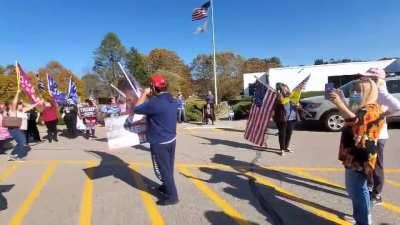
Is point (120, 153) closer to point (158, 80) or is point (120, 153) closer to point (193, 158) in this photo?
point (193, 158)

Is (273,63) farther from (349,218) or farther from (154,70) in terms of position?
(349,218)

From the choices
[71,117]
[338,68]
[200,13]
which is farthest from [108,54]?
[71,117]

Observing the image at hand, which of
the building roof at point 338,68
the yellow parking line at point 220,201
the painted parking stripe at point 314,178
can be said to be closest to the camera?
the yellow parking line at point 220,201

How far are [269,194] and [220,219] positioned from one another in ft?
4.35

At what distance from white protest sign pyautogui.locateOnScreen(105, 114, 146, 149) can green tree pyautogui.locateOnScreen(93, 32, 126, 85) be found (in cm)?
8390

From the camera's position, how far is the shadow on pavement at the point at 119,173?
764 centimetres

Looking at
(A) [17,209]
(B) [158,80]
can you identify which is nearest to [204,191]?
(B) [158,80]

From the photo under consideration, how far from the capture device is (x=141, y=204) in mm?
6559

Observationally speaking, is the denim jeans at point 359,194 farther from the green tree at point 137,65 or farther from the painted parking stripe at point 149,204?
the green tree at point 137,65

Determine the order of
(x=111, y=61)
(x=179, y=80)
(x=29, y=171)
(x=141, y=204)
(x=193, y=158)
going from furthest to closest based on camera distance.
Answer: (x=111, y=61) → (x=179, y=80) → (x=193, y=158) → (x=29, y=171) → (x=141, y=204)

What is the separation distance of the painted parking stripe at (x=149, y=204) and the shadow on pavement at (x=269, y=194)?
→ 1168mm

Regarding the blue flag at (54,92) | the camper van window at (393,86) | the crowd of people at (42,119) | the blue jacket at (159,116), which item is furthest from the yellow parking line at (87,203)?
the blue flag at (54,92)

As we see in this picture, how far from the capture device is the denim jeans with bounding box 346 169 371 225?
15.4ft

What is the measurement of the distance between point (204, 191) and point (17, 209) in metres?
2.79
